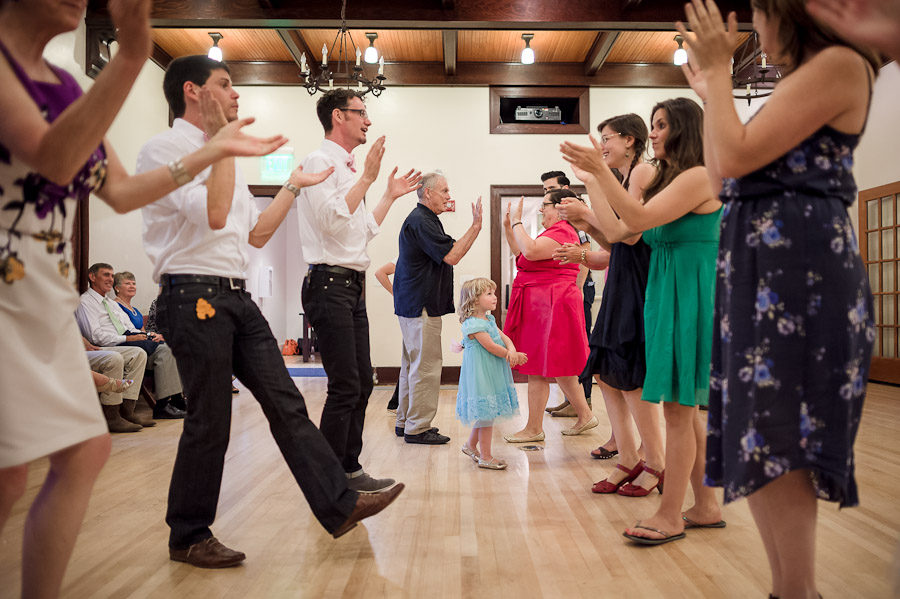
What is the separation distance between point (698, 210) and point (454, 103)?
623 cm

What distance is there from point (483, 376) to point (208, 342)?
5.45 feet

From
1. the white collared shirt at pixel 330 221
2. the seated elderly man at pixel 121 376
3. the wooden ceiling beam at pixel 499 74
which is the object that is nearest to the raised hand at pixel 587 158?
the white collared shirt at pixel 330 221

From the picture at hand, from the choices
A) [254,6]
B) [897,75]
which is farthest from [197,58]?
[897,75]

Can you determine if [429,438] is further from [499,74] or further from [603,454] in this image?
[499,74]

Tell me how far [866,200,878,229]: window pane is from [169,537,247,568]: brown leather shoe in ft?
25.2

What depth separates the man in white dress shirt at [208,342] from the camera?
73.4 inches

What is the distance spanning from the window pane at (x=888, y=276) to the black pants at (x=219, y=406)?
7.23m

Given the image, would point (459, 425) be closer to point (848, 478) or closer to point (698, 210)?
point (698, 210)

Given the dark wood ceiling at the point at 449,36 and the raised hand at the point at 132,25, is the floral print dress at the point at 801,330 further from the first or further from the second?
the dark wood ceiling at the point at 449,36

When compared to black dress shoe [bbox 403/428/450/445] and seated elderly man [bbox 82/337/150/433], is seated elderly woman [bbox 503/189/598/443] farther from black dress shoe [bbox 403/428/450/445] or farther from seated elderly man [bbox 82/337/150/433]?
seated elderly man [bbox 82/337/150/433]

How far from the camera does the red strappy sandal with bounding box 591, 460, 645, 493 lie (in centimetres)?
278

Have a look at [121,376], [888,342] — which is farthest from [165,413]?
[888,342]

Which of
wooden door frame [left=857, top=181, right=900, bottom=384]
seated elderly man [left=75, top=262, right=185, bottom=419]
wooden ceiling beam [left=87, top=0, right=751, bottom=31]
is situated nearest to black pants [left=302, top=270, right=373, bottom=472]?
seated elderly man [left=75, top=262, right=185, bottom=419]

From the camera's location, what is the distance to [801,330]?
1.23 metres
